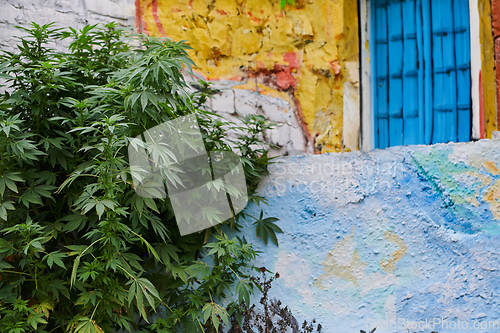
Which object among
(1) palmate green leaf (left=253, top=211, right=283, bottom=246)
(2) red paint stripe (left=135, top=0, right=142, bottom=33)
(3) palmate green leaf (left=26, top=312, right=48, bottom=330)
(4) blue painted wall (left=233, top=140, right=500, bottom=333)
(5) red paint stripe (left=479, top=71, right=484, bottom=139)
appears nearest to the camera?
(3) palmate green leaf (left=26, top=312, right=48, bottom=330)

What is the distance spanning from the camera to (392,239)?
1942mm

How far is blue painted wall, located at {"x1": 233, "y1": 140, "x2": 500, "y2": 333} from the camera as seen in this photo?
5.90 feet

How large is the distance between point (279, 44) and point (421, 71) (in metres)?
0.90

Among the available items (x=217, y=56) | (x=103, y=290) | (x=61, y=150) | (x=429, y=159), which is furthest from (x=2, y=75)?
(x=429, y=159)

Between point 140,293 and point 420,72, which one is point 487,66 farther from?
point 140,293

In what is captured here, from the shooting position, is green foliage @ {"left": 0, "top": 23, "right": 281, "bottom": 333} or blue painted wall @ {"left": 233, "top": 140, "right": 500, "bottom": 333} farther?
blue painted wall @ {"left": 233, "top": 140, "right": 500, "bottom": 333}

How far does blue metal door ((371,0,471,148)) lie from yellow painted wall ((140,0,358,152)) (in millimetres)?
227

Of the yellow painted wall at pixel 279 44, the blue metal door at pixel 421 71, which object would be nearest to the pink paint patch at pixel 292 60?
the yellow painted wall at pixel 279 44

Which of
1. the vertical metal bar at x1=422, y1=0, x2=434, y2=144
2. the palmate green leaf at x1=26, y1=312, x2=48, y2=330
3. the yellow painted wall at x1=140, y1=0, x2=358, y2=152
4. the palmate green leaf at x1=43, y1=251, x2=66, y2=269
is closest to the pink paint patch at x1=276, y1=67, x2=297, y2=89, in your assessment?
the yellow painted wall at x1=140, y1=0, x2=358, y2=152

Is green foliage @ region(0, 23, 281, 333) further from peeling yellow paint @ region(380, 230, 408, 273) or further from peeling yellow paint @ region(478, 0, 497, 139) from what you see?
peeling yellow paint @ region(478, 0, 497, 139)

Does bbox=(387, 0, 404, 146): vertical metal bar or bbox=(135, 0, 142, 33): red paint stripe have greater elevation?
bbox=(135, 0, 142, 33): red paint stripe

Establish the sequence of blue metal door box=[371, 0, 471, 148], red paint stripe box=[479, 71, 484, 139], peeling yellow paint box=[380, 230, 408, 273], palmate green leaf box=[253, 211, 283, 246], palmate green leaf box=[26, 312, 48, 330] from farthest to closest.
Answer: blue metal door box=[371, 0, 471, 148] < red paint stripe box=[479, 71, 484, 139] < palmate green leaf box=[253, 211, 283, 246] < peeling yellow paint box=[380, 230, 408, 273] < palmate green leaf box=[26, 312, 48, 330]

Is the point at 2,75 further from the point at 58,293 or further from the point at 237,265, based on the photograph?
the point at 237,265

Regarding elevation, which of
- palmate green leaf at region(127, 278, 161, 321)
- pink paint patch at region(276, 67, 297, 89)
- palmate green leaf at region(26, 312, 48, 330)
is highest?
pink paint patch at region(276, 67, 297, 89)
